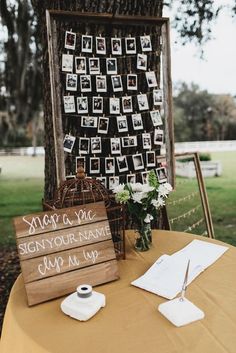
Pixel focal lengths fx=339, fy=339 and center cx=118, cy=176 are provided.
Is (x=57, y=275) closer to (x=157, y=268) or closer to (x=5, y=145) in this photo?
(x=157, y=268)

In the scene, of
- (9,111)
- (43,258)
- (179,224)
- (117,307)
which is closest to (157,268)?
(117,307)

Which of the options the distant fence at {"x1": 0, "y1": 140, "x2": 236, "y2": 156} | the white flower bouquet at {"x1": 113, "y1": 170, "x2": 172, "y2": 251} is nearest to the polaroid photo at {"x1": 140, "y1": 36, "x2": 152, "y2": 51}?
the white flower bouquet at {"x1": 113, "y1": 170, "x2": 172, "y2": 251}

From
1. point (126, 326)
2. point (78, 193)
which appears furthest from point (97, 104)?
point (126, 326)

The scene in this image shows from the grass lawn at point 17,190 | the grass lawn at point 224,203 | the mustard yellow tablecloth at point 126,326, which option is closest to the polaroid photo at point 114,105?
the mustard yellow tablecloth at point 126,326

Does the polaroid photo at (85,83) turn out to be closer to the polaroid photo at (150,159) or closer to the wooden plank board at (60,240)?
the polaroid photo at (150,159)

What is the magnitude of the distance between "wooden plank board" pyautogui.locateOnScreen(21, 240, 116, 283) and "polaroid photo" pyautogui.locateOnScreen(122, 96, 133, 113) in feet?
3.17

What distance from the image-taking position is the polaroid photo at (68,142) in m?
1.90

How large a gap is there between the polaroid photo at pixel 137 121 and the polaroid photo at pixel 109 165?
0.23 m

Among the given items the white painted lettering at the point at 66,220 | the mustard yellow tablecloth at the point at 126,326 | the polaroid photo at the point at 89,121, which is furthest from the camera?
the polaroid photo at the point at 89,121

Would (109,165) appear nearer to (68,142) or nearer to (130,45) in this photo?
(68,142)

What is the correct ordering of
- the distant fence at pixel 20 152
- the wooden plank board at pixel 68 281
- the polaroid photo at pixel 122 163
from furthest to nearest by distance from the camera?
1. the distant fence at pixel 20 152
2. the polaroid photo at pixel 122 163
3. the wooden plank board at pixel 68 281

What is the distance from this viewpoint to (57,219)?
1.17 metres

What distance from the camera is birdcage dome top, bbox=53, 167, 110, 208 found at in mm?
1352

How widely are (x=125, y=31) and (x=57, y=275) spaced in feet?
4.70
